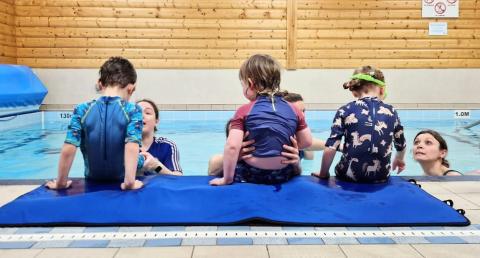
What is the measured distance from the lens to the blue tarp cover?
8680mm

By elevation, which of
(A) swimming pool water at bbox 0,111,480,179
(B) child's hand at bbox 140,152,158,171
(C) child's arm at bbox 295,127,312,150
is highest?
(C) child's arm at bbox 295,127,312,150

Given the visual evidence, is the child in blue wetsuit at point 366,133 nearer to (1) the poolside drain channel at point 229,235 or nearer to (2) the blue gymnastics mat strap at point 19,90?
(1) the poolside drain channel at point 229,235

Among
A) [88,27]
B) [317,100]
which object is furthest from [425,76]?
[88,27]

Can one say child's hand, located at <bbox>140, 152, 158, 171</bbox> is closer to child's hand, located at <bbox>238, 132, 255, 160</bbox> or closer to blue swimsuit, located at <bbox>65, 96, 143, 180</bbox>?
blue swimsuit, located at <bbox>65, 96, 143, 180</bbox>

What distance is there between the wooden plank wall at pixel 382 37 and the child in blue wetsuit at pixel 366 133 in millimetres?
8194

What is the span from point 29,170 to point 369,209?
186 inches

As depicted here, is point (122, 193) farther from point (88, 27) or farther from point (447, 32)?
point (447, 32)

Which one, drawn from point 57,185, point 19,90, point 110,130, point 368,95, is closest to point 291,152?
point 368,95

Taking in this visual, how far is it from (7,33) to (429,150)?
9623mm

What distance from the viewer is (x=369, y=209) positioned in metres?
2.52

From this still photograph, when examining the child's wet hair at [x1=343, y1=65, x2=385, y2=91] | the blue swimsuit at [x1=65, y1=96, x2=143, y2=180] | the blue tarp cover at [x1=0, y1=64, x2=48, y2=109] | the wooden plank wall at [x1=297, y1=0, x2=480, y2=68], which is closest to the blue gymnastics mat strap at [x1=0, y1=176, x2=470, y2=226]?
the blue swimsuit at [x1=65, y1=96, x2=143, y2=180]

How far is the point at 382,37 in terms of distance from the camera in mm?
11172

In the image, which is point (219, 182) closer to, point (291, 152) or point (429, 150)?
point (291, 152)

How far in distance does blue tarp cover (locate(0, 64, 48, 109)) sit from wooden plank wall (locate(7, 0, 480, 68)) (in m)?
1.11
